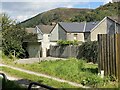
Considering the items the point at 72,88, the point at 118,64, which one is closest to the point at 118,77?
the point at 118,64

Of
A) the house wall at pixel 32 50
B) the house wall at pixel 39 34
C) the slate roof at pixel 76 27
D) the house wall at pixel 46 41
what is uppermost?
the slate roof at pixel 76 27

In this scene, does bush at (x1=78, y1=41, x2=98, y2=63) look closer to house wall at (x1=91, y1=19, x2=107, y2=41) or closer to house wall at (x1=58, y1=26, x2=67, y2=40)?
house wall at (x1=58, y1=26, x2=67, y2=40)

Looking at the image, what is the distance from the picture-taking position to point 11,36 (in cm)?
2252

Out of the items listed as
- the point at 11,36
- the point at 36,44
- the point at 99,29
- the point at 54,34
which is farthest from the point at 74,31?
the point at 11,36

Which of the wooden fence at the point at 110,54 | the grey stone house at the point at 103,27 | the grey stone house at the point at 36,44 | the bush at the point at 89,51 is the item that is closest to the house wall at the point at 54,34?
the grey stone house at the point at 36,44

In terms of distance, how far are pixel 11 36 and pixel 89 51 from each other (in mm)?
7006

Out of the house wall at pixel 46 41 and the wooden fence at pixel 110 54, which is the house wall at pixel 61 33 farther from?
the wooden fence at pixel 110 54

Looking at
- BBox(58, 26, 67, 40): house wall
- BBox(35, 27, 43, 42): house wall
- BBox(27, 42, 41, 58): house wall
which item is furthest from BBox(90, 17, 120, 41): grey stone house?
BBox(27, 42, 41, 58): house wall

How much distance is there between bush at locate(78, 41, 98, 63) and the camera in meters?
18.2

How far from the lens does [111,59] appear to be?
9352 mm

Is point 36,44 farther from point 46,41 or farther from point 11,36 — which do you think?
point 11,36

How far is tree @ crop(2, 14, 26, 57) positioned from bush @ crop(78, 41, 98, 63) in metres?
5.38

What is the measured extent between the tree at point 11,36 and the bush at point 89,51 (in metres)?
5.38

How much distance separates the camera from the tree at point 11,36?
21.4m
